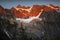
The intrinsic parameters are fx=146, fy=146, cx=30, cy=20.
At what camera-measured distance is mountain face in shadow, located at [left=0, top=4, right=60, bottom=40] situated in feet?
19.5

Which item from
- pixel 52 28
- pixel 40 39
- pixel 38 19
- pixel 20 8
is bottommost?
pixel 40 39

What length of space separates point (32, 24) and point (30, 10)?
1.96ft

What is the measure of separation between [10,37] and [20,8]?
1293 millimetres

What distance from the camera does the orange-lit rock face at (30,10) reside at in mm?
6121

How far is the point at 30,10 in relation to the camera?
615 cm

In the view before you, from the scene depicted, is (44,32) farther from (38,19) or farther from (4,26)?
(4,26)

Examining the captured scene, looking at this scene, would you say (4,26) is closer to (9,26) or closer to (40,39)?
(9,26)

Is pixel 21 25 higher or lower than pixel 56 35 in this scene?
higher

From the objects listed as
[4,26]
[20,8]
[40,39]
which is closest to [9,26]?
[4,26]

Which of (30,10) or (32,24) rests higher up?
(30,10)

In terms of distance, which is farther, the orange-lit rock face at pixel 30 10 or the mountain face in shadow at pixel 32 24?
the orange-lit rock face at pixel 30 10

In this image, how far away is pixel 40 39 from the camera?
5953 millimetres

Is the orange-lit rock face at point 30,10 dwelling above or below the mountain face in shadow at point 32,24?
above

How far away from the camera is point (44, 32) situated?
5992 mm
